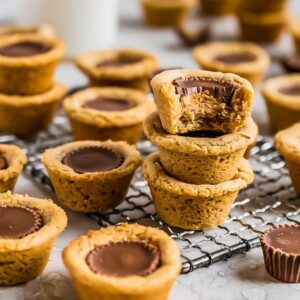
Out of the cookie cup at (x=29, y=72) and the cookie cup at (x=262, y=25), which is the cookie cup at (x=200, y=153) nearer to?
the cookie cup at (x=29, y=72)

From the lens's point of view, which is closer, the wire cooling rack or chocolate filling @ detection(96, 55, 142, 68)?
the wire cooling rack

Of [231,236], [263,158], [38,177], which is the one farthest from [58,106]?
[231,236]

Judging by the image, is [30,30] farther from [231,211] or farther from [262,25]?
[231,211]

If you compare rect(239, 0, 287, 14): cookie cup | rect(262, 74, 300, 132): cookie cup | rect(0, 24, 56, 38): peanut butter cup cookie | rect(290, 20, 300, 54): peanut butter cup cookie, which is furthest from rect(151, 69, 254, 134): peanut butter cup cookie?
rect(239, 0, 287, 14): cookie cup

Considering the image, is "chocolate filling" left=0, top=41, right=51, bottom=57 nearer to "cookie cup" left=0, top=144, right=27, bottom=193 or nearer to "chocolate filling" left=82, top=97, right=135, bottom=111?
"chocolate filling" left=82, top=97, right=135, bottom=111

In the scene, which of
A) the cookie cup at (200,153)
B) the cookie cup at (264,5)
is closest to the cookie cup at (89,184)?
the cookie cup at (200,153)

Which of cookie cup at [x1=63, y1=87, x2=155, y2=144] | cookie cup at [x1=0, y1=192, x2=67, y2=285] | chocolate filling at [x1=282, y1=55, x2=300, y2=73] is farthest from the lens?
chocolate filling at [x1=282, y1=55, x2=300, y2=73]

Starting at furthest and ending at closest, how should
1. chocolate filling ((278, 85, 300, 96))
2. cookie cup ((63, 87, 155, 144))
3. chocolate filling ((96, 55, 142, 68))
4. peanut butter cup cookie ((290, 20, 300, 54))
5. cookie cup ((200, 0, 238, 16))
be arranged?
1. cookie cup ((200, 0, 238, 16))
2. peanut butter cup cookie ((290, 20, 300, 54))
3. chocolate filling ((96, 55, 142, 68))
4. chocolate filling ((278, 85, 300, 96))
5. cookie cup ((63, 87, 155, 144))
